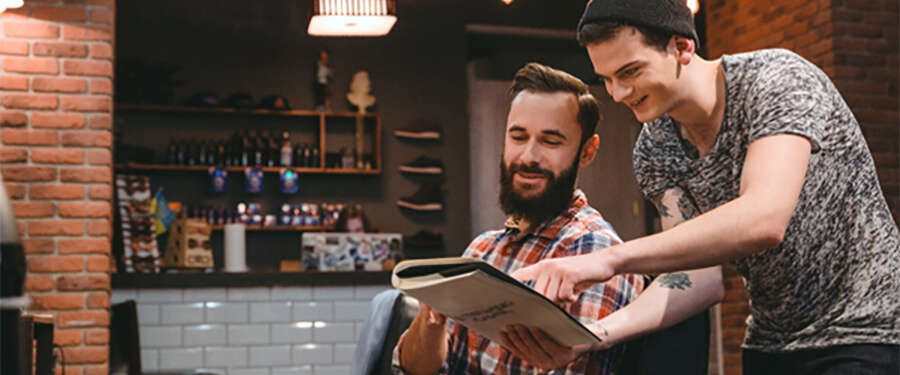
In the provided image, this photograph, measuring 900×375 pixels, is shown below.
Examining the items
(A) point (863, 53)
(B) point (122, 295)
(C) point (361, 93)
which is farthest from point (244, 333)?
(A) point (863, 53)

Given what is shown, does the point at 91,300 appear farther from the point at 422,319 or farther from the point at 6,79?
the point at 422,319

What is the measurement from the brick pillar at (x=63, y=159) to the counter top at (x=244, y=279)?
0.51 m

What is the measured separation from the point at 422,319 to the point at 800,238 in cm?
69

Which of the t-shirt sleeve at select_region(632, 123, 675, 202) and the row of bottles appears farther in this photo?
the row of bottles

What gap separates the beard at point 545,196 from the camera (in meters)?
1.92

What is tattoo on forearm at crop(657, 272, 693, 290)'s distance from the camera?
5.20 feet

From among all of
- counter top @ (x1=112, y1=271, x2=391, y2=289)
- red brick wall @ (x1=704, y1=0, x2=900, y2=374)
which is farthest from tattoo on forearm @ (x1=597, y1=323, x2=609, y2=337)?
red brick wall @ (x1=704, y1=0, x2=900, y2=374)

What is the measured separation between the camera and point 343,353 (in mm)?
4824

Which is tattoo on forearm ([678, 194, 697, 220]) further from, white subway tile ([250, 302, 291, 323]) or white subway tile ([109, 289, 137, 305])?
white subway tile ([109, 289, 137, 305])

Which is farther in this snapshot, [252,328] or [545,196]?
[252,328]

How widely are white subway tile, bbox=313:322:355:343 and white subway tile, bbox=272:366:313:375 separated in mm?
153

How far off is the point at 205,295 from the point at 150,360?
16.8 inches

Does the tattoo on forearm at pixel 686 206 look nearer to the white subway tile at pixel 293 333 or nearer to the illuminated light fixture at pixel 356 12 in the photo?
the white subway tile at pixel 293 333

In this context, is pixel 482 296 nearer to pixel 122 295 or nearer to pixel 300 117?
pixel 122 295
